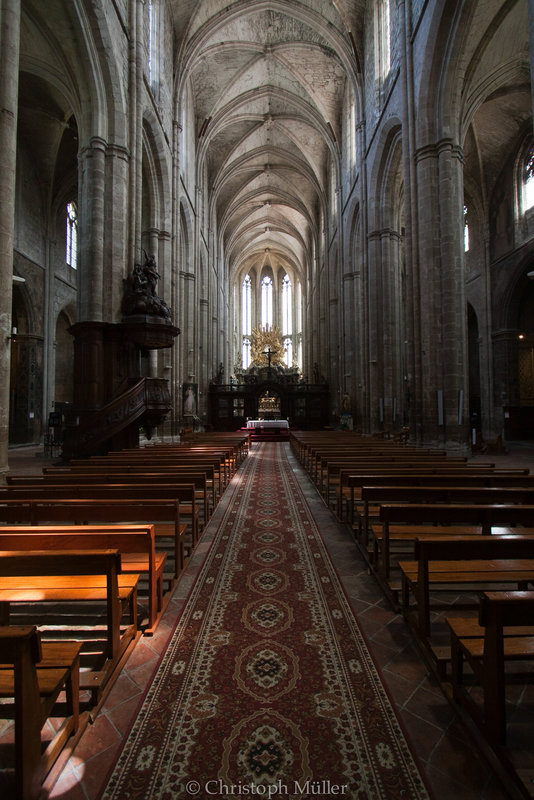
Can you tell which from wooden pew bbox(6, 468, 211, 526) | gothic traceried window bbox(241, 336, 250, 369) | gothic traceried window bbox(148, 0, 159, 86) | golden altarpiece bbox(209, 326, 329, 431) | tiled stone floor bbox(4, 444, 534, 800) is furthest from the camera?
gothic traceried window bbox(241, 336, 250, 369)

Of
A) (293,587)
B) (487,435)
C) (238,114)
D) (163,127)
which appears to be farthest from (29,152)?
(487,435)

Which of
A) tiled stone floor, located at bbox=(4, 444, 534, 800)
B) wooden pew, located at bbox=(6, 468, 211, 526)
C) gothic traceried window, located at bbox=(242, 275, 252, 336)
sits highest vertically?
gothic traceried window, located at bbox=(242, 275, 252, 336)

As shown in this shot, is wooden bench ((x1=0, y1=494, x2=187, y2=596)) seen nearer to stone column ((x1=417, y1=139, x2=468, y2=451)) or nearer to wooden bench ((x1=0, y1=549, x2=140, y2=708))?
wooden bench ((x1=0, y1=549, x2=140, y2=708))

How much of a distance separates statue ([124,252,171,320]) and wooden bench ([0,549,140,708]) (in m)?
9.11

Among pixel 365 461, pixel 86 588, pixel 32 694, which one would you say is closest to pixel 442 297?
pixel 365 461

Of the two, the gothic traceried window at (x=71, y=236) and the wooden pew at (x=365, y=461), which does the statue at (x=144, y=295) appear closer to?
the wooden pew at (x=365, y=461)

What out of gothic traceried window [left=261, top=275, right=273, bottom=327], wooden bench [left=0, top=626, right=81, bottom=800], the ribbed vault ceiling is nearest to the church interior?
wooden bench [left=0, top=626, right=81, bottom=800]

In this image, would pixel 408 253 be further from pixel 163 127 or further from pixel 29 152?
pixel 29 152

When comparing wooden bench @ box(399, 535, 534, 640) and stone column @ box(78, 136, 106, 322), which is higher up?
stone column @ box(78, 136, 106, 322)

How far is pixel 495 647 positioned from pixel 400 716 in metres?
0.77

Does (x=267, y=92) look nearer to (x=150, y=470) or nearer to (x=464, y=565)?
(x=150, y=470)

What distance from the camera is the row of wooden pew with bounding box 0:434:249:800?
1.34 m

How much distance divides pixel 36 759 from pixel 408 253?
12.1 m

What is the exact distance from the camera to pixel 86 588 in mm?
2379
